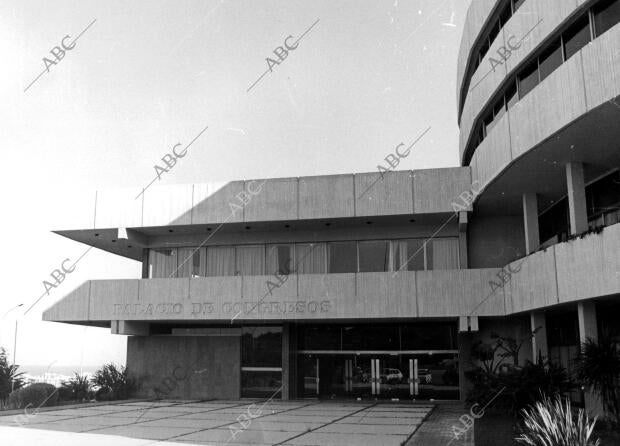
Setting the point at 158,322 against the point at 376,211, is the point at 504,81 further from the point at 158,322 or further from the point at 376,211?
the point at 158,322

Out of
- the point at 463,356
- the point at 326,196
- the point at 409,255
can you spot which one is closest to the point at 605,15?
the point at 326,196

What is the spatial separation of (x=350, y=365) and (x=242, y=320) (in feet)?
16.3

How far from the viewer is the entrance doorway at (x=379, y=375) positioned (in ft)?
87.3

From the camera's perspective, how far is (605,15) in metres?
16.6

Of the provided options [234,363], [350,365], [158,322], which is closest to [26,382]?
[158,322]

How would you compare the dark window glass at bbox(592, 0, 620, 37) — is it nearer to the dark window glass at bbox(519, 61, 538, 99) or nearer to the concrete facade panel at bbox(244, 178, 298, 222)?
the dark window glass at bbox(519, 61, 538, 99)

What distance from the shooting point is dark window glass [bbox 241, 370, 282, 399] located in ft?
92.0

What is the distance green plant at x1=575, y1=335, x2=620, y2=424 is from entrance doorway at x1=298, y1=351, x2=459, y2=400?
11.0m

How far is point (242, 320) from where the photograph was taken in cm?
2681

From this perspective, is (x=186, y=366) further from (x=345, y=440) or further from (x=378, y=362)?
(x=345, y=440)

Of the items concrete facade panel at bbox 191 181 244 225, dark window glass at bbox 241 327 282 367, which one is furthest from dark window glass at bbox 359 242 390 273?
concrete facade panel at bbox 191 181 244 225

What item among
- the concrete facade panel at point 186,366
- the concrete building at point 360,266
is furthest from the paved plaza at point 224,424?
the concrete facade panel at point 186,366

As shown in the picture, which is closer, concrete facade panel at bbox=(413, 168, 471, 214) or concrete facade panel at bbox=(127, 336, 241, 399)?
concrete facade panel at bbox=(413, 168, 471, 214)

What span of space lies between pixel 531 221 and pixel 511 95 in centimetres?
428
